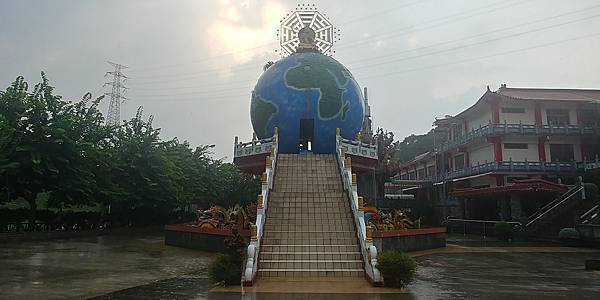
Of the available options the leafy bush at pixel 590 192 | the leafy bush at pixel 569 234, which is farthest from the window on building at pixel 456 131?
the leafy bush at pixel 569 234

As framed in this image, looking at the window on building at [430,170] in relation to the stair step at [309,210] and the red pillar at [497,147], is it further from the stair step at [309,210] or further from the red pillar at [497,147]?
the stair step at [309,210]

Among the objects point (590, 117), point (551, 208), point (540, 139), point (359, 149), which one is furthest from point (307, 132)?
point (590, 117)

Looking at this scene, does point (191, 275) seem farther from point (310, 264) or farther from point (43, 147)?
point (43, 147)

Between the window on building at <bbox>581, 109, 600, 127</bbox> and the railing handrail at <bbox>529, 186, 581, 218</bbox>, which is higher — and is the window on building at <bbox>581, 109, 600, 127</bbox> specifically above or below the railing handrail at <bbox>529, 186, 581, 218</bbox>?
above

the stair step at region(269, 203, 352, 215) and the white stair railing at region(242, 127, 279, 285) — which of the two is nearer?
the white stair railing at region(242, 127, 279, 285)

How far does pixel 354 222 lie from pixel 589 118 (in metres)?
29.0

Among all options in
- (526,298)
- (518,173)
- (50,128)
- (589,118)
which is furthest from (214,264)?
(589,118)

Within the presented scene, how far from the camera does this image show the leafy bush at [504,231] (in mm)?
25250

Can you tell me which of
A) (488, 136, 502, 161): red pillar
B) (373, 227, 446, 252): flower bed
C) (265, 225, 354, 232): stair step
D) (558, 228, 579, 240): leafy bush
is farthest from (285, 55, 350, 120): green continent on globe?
(488, 136, 502, 161): red pillar

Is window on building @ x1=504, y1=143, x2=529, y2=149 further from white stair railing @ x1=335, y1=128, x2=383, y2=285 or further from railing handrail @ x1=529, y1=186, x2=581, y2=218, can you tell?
white stair railing @ x1=335, y1=128, x2=383, y2=285

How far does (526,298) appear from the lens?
8.94m

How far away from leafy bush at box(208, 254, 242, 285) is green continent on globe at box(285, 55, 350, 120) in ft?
44.9

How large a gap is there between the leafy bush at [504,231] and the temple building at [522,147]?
4.31 meters

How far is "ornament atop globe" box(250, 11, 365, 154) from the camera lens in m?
23.0
